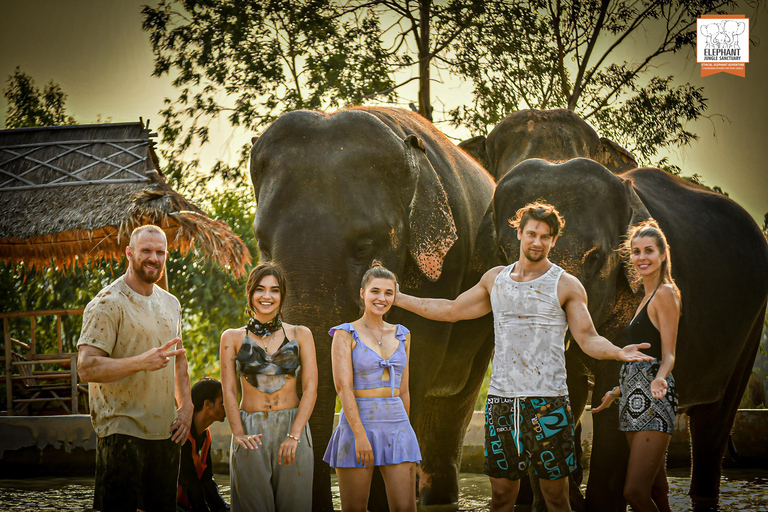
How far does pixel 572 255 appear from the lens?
219 inches

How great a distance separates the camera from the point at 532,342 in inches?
175

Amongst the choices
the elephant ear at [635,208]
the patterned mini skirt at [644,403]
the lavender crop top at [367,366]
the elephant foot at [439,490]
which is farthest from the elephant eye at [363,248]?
the elephant foot at [439,490]

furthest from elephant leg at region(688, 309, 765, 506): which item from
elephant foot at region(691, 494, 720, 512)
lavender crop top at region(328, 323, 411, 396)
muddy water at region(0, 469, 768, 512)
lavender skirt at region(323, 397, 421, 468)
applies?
lavender crop top at region(328, 323, 411, 396)

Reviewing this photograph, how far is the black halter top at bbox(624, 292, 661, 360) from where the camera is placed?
4.74 metres

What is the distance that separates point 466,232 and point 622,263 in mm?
1100

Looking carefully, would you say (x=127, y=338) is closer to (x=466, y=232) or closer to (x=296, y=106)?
(x=466, y=232)

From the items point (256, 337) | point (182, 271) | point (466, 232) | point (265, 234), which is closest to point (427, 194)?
point (466, 232)

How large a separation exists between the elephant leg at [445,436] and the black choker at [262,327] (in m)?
2.74

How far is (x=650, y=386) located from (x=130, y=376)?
2548 millimetres

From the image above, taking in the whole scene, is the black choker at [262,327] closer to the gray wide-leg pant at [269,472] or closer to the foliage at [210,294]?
the gray wide-leg pant at [269,472]

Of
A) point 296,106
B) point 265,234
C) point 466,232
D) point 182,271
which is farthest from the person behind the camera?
point 182,271

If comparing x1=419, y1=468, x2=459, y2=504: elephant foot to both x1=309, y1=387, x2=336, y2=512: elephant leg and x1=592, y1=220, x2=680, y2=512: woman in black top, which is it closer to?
x1=309, y1=387, x2=336, y2=512: elephant leg

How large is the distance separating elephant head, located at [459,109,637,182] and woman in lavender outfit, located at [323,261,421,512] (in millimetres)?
3307

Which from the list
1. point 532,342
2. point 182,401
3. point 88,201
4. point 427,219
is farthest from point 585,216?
point 88,201
